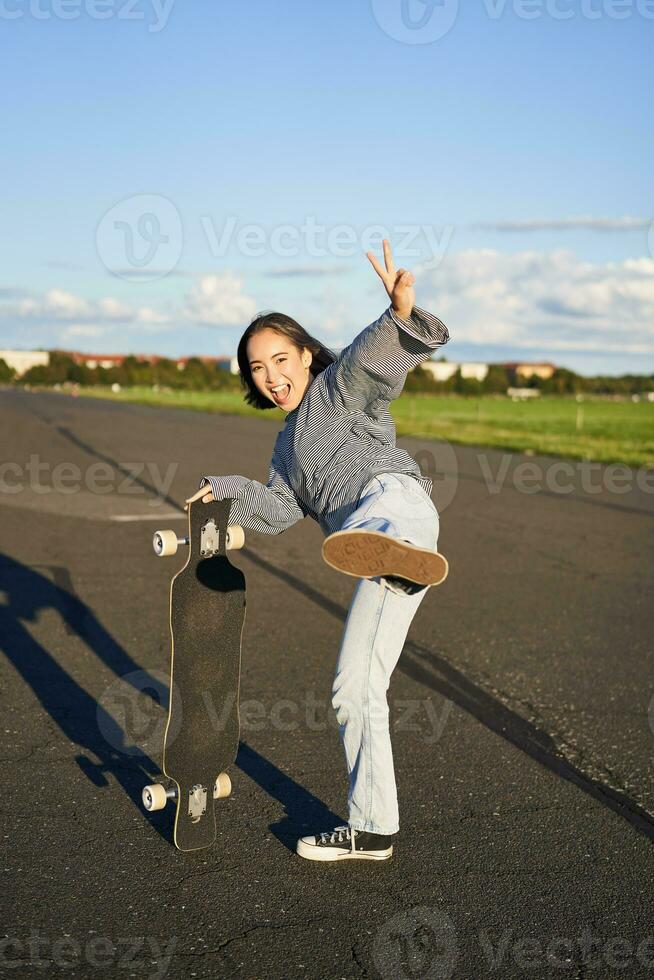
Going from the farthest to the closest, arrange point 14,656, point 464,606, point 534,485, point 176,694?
point 534,485, point 464,606, point 14,656, point 176,694

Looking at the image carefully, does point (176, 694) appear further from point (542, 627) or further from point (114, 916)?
point (542, 627)

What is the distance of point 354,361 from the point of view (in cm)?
343

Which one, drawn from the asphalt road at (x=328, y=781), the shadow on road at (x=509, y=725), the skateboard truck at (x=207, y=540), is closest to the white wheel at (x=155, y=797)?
the asphalt road at (x=328, y=781)

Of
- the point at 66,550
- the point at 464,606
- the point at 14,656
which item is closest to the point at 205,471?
the point at 66,550

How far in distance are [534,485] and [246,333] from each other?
1259 centimetres

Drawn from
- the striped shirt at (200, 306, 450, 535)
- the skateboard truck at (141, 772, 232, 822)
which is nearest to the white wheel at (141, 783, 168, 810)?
the skateboard truck at (141, 772, 232, 822)

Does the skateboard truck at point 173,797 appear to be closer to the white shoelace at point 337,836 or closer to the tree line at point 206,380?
the white shoelace at point 337,836

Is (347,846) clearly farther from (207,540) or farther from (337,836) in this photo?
(207,540)

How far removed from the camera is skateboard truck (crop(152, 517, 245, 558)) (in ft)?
11.9

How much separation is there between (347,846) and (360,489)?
1226mm

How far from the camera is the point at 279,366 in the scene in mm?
3754

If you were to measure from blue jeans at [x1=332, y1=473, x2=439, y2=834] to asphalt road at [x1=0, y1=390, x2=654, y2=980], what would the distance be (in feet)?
0.79

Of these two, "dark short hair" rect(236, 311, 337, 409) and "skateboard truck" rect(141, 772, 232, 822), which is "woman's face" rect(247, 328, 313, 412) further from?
"skateboard truck" rect(141, 772, 232, 822)

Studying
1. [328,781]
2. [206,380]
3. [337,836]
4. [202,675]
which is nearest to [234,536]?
[202,675]
